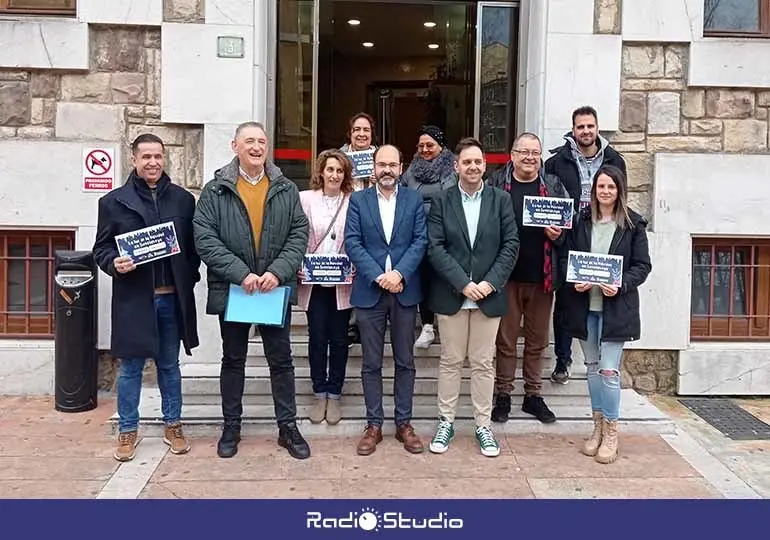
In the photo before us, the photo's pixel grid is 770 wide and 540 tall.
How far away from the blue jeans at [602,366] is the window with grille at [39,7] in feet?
16.9

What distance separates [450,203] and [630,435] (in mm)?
2300

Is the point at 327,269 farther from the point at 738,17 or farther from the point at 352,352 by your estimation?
the point at 738,17

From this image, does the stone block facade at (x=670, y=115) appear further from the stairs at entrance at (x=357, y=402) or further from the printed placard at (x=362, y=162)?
the printed placard at (x=362, y=162)

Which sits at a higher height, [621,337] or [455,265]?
[455,265]

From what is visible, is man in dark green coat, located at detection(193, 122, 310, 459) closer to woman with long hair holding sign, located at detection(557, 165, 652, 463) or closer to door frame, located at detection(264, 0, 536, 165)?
woman with long hair holding sign, located at detection(557, 165, 652, 463)

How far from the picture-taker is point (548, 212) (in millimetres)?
5043

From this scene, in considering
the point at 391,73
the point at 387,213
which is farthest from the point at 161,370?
the point at 391,73

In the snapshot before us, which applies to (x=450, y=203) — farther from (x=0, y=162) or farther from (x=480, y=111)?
(x=0, y=162)

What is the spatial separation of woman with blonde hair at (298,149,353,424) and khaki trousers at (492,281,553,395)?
116 centimetres

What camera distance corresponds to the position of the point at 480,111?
745cm

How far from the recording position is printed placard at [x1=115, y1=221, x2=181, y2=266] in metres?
4.62

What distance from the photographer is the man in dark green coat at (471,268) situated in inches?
194

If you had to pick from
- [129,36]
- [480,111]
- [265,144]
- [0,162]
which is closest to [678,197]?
[480,111]

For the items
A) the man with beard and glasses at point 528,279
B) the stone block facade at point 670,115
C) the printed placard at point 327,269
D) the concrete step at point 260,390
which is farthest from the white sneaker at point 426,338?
the stone block facade at point 670,115
